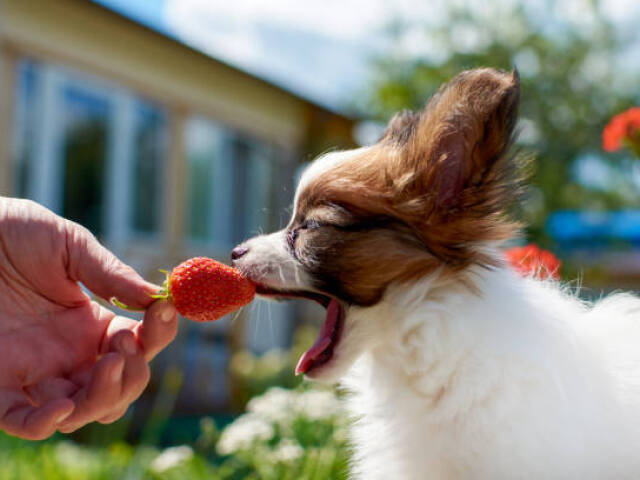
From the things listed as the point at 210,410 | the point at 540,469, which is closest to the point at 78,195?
the point at 210,410

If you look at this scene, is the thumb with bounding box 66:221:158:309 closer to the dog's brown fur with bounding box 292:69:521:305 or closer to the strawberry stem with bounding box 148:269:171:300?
the strawberry stem with bounding box 148:269:171:300

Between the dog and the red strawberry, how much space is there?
8.0 inches

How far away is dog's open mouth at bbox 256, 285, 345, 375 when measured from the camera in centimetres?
255

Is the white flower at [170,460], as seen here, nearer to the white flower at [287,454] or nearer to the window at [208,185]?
the white flower at [287,454]

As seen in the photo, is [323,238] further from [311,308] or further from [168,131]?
[311,308]

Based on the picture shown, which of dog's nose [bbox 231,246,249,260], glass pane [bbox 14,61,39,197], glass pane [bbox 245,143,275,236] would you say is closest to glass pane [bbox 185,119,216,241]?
glass pane [bbox 245,143,275,236]

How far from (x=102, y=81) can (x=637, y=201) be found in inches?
372

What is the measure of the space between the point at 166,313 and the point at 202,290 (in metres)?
0.19

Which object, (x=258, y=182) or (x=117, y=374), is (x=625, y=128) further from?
(x=258, y=182)

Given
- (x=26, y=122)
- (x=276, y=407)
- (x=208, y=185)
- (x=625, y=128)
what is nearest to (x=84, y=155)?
(x=26, y=122)

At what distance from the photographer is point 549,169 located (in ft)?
41.0

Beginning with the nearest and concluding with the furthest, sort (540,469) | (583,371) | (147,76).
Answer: (540,469) → (583,371) → (147,76)

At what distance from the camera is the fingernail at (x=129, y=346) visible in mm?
2436

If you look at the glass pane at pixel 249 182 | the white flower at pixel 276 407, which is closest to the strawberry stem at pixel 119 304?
the white flower at pixel 276 407
